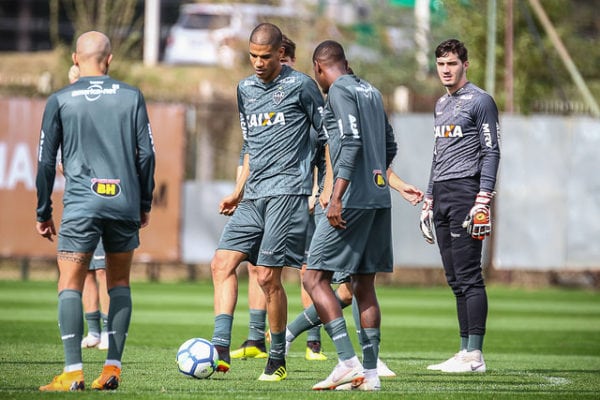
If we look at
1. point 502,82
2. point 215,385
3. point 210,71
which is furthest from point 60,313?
point 210,71

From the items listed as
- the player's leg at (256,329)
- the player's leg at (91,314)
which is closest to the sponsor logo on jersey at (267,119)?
the player's leg at (256,329)

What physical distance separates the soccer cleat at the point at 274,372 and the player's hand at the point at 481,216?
83.8 inches

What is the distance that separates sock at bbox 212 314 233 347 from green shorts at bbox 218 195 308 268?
481 mm

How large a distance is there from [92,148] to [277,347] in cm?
214

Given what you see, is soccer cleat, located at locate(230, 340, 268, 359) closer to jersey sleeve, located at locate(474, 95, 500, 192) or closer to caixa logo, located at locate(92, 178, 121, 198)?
jersey sleeve, located at locate(474, 95, 500, 192)

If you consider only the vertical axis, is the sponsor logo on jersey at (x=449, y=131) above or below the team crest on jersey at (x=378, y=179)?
above

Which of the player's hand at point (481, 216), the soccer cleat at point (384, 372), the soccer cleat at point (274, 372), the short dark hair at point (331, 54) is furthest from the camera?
the player's hand at point (481, 216)

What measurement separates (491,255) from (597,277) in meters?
2.30

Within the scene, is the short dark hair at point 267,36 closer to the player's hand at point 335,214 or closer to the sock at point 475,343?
the player's hand at point 335,214

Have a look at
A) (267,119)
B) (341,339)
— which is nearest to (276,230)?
(267,119)

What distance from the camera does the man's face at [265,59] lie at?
895 cm

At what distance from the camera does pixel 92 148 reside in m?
7.81

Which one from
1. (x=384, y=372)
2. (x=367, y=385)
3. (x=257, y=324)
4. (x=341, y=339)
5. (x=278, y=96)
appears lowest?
(x=384, y=372)

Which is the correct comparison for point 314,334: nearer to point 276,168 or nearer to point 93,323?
point 93,323
